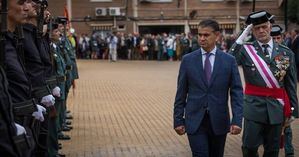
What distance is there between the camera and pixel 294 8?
116 ft

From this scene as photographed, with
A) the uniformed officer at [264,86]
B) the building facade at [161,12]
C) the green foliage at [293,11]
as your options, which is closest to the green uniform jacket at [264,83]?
the uniformed officer at [264,86]

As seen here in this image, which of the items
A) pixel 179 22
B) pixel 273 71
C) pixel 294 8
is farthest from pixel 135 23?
pixel 273 71

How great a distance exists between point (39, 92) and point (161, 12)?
3558cm

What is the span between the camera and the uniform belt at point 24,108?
14.7 ft

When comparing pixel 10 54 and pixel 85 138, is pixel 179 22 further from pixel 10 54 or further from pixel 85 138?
pixel 10 54

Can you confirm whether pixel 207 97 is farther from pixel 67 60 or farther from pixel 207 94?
pixel 67 60

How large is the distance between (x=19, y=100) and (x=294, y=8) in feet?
108

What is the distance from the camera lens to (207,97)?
5.77 meters

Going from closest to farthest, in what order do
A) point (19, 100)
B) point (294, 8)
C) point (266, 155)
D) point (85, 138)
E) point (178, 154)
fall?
point (19, 100) → point (266, 155) → point (178, 154) → point (85, 138) → point (294, 8)

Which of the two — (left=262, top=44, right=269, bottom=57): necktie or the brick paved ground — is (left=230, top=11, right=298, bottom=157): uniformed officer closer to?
(left=262, top=44, right=269, bottom=57): necktie

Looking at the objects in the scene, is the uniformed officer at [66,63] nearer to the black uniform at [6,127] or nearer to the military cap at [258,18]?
the military cap at [258,18]

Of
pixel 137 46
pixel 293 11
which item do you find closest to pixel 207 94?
pixel 293 11

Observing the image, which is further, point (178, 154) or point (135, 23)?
point (135, 23)

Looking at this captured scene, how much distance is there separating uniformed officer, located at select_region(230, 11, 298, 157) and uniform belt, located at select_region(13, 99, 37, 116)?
286 centimetres
